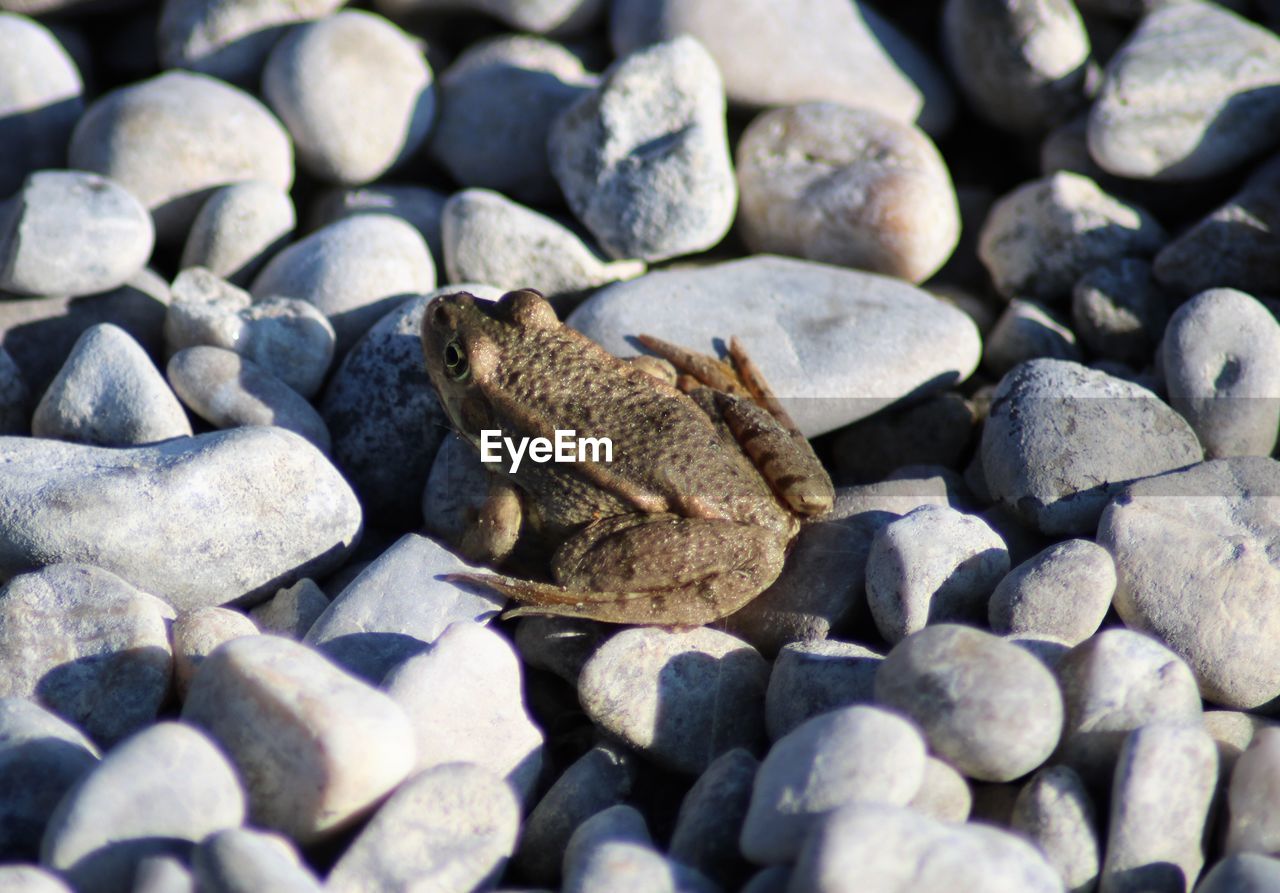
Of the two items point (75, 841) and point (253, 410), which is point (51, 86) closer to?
point (253, 410)

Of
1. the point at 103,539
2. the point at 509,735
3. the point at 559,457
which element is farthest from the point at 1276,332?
the point at 103,539

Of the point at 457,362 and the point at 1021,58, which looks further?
the point at 1021,58

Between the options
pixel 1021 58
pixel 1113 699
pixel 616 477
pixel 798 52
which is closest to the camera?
pixel 1113 699

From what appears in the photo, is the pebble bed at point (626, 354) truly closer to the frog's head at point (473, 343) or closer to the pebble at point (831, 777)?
the pebble at point (831, 777)

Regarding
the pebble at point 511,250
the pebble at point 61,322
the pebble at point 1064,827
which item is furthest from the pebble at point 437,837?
the pebble at point 61,322

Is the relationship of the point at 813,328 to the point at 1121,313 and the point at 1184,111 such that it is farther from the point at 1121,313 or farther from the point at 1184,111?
the point at 1184,111

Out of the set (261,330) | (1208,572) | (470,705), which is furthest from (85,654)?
(1208,572)

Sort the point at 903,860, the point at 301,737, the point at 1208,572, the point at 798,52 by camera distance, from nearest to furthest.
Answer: the point at 903,860, the point at 301,737, the point at 1208,572, the point at 798,52
